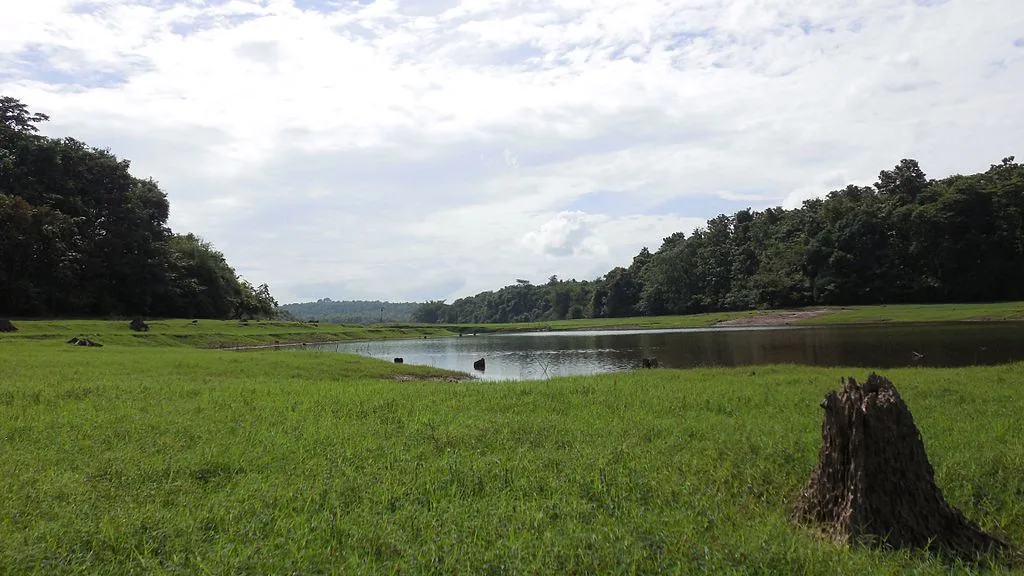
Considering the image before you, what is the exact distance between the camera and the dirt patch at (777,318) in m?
68.9

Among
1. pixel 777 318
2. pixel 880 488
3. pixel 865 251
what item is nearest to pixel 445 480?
pixel 880 488

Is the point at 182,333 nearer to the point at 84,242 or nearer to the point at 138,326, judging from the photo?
the point at 138,326

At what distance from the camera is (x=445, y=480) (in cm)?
734

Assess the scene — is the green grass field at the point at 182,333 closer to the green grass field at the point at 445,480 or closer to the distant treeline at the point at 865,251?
the green grass field at the point at 445,480

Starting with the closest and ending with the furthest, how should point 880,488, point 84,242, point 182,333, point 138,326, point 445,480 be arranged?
point 880,488 < point 445,480 < point 138,326 < point 182,333 < point 84,242

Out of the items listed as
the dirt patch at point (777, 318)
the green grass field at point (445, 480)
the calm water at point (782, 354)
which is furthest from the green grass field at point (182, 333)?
the dirt patch at point (777, 318)

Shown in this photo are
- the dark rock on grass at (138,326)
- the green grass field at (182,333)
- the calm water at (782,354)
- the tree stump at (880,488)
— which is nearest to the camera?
the tree stump at (880,488)

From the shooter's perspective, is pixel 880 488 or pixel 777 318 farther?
pixel 777 318

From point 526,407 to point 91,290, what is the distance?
5996 cm

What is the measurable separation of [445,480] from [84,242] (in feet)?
215

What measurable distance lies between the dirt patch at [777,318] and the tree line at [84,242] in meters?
58.8

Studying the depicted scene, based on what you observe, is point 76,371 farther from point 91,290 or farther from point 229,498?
point 91,290

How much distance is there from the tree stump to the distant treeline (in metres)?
79.5

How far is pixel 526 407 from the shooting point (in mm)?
13070
